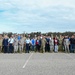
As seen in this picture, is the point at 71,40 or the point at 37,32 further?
the point at 37,32

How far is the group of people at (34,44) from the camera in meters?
33.4

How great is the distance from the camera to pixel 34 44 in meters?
34.3

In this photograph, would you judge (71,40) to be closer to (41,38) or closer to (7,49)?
(41,38)

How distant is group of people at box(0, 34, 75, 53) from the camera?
33375 millimetres

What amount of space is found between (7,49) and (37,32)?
12.0 m

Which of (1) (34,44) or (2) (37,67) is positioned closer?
(2) (37,67)

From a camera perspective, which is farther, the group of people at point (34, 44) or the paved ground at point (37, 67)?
the group of people at point (34, 44)

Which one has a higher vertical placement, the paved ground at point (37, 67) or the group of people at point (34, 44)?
the group of people at point (34, 44)

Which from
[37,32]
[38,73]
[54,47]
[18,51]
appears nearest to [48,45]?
[54,47]

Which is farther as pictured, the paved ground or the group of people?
the group of people

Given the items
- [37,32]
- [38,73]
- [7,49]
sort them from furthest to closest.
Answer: [37,32] < [7,49] < [38,73]

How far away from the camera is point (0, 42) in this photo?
33.8 metres

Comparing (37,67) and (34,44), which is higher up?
(34,44)

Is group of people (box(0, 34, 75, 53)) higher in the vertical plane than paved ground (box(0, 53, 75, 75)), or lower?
higher
